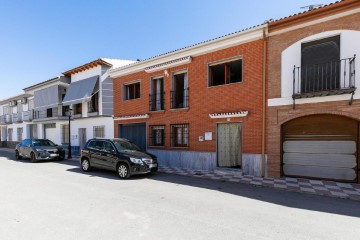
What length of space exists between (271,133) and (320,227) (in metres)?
5.47

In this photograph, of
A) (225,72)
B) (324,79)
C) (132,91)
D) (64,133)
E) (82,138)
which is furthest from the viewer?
(64,133)

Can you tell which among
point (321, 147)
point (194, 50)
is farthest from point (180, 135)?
point (321, 147)

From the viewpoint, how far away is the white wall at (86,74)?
17.6 m

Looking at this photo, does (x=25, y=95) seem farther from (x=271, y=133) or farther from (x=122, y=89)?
(x=271, y=133)

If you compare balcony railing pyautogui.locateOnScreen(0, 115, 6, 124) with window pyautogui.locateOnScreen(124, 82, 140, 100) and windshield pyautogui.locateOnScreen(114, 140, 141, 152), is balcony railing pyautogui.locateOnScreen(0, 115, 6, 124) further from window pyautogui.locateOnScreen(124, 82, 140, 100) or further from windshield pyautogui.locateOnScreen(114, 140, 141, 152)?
windshield pyautogui.locateOnScreen(114, 140, 141, 152)

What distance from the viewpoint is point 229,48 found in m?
11.1

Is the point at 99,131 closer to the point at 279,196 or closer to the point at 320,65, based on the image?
the point at 279,196

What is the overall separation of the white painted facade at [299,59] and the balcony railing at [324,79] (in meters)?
0.12

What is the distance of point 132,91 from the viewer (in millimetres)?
16266

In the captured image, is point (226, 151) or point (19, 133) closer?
point (226, 151)

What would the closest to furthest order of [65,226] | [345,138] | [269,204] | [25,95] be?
[65,226] < [269,204] < [345,138] < [25,95]

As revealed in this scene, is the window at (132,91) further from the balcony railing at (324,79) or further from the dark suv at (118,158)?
the balcony railing at (324,79)

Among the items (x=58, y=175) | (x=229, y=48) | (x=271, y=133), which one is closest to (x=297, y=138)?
(x=271, y=133)

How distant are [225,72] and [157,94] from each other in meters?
4.82
